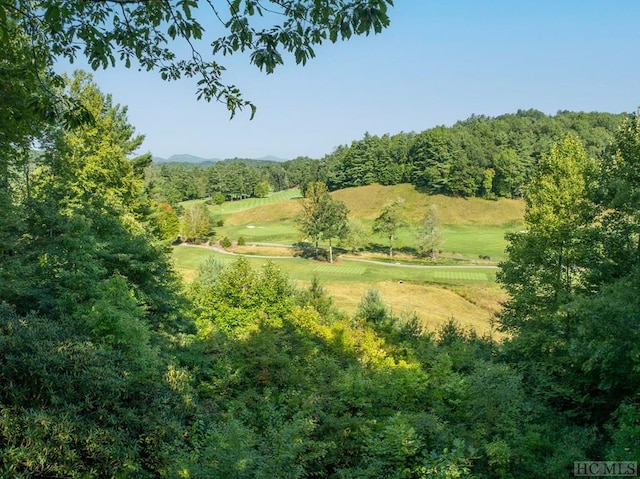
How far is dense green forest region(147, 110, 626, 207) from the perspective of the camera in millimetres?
87562

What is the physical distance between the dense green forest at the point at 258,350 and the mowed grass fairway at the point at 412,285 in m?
10.7

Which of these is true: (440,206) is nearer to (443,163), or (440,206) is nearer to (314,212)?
(443,163)

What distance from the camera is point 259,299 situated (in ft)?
53.8

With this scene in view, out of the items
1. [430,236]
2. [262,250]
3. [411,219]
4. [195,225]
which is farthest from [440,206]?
[195,225]

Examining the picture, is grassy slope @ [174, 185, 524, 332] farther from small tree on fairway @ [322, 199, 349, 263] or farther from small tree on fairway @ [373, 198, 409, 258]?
small tree on fairway @ [373, 198, 409, 258]

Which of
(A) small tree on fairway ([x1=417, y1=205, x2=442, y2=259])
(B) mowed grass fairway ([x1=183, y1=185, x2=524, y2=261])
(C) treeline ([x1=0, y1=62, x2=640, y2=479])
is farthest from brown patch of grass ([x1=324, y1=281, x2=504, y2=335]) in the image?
(B) mowed grass fairway ([x1=183, y1=185, x2=524, y2=261])

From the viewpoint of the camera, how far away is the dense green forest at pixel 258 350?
452 centimetres

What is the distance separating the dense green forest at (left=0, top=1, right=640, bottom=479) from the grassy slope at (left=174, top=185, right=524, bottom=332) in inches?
540

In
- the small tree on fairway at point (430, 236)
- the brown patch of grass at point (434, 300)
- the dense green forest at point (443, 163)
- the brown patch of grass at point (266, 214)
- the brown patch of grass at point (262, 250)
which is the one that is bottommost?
the brown patch of grass at point (434, 300)

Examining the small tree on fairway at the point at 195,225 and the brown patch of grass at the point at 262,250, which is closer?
the brown patch of grass at the point at 262,250

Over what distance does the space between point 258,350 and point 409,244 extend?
56982mm

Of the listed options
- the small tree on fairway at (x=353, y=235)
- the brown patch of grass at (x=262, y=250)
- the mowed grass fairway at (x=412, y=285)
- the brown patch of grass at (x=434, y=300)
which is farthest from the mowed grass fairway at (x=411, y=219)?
the brown patch of grass at (x=434, y=300)

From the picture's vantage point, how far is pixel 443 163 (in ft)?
308

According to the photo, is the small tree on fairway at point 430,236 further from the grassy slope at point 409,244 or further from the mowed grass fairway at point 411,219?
the grassy slope at point 409,244
